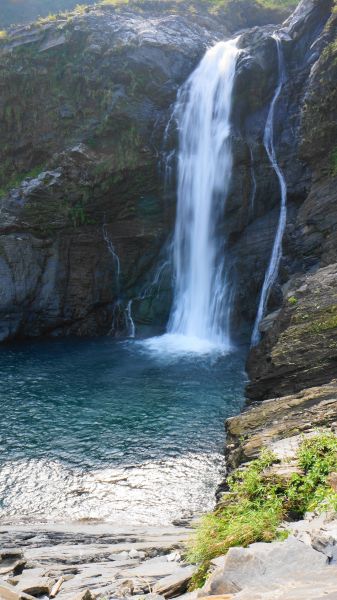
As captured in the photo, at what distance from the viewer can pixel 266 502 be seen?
6922mm

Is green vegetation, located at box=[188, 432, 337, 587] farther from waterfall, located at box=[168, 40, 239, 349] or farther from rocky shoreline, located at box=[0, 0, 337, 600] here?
waterfall, located at box=[168, 40, 239, 349]

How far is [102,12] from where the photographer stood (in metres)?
34.8

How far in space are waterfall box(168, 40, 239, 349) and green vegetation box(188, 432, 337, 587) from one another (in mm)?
20027

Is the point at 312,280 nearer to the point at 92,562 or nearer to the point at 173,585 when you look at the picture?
the point at 92,562

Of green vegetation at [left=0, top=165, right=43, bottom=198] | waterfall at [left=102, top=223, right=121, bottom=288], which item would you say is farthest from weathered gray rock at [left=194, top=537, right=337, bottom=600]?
green vegetation at [left=0, top=165, right=43, bottom=198]

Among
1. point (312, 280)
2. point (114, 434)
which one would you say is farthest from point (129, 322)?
point (312, 280)

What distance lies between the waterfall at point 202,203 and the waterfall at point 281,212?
2.38 metres

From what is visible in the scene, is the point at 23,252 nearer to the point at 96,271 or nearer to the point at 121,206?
the point at 96,271

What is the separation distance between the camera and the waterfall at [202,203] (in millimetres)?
28870

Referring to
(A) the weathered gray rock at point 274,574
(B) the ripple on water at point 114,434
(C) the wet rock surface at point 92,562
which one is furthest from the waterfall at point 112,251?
(A) the weathered gray rock at point 274,574

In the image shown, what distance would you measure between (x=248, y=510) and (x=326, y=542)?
8.75 feet

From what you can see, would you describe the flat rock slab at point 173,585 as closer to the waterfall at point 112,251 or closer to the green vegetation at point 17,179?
the waterfall at point 112,251

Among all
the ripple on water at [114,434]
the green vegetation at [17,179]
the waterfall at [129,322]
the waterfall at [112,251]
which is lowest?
the ripple on water at [114,434]

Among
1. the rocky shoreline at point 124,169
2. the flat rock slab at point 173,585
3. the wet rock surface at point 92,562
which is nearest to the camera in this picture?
the flat rock slab at point 173,585
